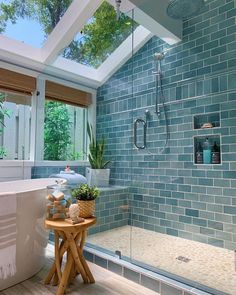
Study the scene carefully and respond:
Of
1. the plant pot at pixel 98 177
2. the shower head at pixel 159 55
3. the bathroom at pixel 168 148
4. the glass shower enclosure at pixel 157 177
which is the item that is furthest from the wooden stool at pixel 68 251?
the shower head at pixel 159 55

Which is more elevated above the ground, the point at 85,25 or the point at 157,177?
the point at 85,25

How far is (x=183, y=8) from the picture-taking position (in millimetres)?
2963

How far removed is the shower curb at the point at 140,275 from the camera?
181 centimetres

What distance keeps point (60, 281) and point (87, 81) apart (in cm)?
313

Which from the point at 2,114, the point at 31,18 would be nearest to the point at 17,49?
the point at 31,18

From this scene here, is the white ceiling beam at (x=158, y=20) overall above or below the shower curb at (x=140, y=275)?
above

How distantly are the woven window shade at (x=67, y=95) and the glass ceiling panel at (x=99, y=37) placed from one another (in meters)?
0.46

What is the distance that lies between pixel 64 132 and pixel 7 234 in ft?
8.04

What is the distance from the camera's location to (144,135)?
12.4ft

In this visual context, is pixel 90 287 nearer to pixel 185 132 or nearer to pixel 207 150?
pixel 207 150

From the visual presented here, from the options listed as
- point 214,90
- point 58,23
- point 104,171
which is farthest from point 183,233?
point 58,23

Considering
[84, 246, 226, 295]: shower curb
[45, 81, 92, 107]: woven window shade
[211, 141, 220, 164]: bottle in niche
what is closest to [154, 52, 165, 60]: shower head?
[45, 81, 92, 107]: woven window shade

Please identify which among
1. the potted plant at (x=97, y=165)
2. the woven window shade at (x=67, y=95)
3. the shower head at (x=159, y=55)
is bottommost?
the potted plant at (x=97, y=165)

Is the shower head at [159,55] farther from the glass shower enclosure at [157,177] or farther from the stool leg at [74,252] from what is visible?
the stool leg at [74,252]
